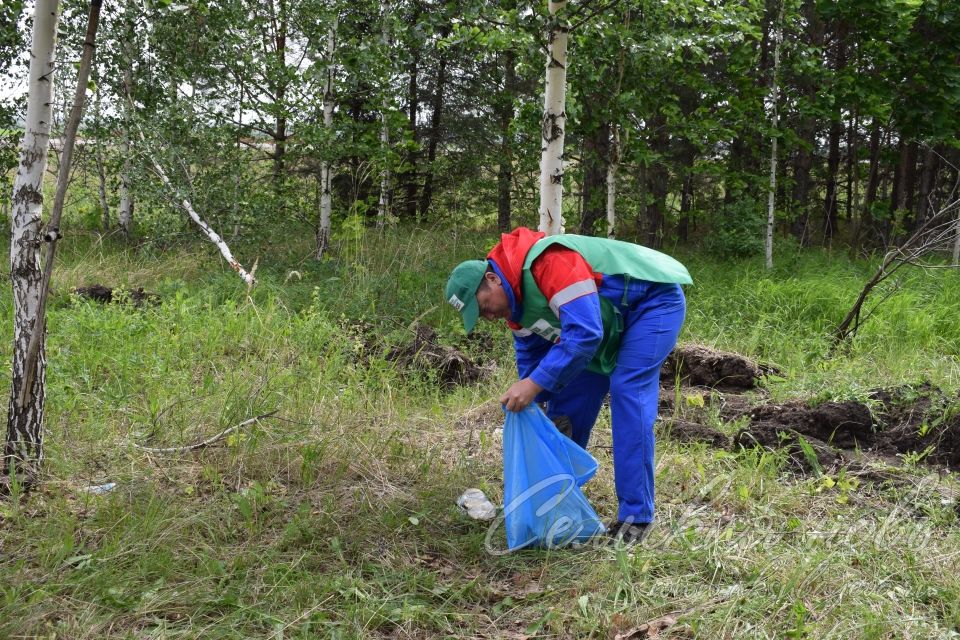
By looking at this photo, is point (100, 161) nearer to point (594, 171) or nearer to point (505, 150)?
point (505, 150)

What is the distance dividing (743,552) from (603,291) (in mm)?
1232

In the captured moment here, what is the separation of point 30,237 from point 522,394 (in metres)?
2.09

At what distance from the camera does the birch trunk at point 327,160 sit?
29.6 feet

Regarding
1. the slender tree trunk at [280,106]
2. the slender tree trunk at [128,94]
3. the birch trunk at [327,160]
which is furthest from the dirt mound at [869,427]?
the slender tree trunk at [128,94]

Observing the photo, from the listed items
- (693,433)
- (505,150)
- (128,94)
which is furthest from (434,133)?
(693,433)

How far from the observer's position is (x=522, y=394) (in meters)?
3.06

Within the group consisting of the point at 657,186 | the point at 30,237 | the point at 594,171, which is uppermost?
the point at 594,171

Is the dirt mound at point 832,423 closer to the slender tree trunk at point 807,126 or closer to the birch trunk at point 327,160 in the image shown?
the birch trunk at point 327,160

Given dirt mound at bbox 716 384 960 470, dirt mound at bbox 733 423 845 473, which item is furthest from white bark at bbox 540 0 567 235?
dirt mound at bbox 733 423 845 473

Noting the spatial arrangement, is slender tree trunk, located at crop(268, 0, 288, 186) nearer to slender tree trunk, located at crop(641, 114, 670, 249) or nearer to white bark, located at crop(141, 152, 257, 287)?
white bark, located at crop(141, 152, 257, 287)

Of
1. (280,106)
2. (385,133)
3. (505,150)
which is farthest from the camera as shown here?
(505,150)

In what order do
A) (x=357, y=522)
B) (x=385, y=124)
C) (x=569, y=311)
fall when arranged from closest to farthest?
(x=569, y=311), (x=357, y=522), (x=385, y=124)

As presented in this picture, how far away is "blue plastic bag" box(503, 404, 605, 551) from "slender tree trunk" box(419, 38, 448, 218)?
9605mm

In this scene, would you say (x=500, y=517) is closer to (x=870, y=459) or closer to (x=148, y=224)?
(x=870, y=459)
